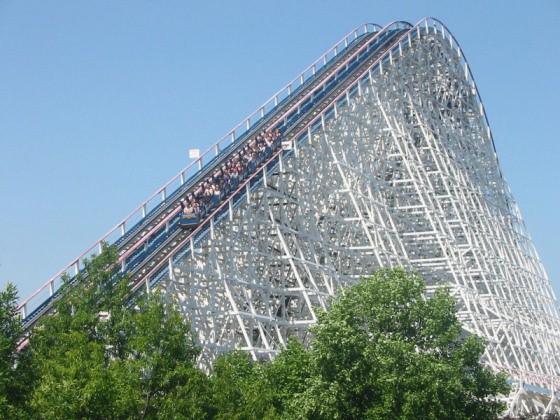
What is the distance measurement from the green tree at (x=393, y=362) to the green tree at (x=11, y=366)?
19.4 feet

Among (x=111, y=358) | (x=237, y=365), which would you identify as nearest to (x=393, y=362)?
(x=237, y=365)

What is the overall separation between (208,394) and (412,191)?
21.2 m

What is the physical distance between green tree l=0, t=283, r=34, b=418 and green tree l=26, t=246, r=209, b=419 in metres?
0.28

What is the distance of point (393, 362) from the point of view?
21.0 meters

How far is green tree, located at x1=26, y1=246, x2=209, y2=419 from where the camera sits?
16.4 meters

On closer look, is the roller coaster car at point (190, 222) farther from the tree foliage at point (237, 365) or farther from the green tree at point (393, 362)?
the green tree at point (393, 362)

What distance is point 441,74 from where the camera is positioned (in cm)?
4291

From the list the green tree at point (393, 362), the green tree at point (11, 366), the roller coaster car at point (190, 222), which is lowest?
the green tree at point (393, 362)

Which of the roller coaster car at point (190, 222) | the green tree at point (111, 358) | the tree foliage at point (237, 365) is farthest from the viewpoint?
the roller coaster car at point (190, 222)

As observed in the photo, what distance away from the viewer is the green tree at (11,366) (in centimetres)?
1745

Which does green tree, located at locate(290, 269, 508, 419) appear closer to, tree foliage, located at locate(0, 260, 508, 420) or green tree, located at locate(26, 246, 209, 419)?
tree foliage, located at locate(0, 260, 508, 420)

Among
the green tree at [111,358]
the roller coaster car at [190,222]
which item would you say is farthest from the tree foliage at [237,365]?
the roller coaster car at [190,222]

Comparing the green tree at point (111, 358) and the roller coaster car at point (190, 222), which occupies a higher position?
the roller coaster car at point (190, 222)

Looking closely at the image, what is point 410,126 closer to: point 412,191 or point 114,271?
point 412,191
